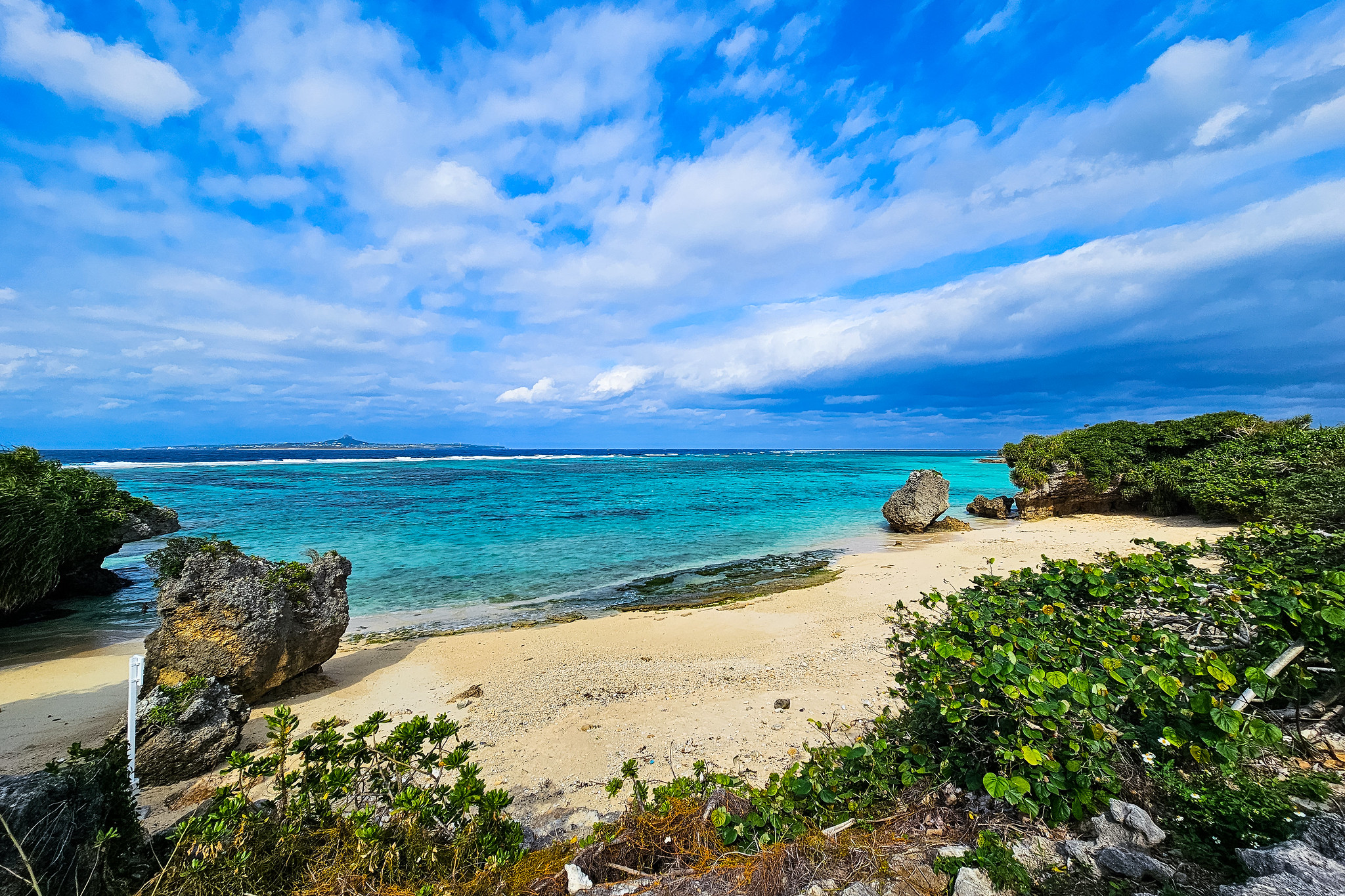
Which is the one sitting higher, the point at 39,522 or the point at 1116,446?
the point at 39,522

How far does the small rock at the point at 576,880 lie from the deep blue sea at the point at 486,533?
1052 centimetres

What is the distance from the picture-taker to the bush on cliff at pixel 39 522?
32.8 ft

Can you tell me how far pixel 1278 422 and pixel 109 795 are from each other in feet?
103

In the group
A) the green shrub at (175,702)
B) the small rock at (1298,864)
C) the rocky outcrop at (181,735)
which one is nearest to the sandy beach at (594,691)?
the rocky outcrop at (181,735)

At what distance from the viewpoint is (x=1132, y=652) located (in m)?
3.23

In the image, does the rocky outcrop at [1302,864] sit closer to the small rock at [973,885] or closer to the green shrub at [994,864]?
the green shrub at [994,864]

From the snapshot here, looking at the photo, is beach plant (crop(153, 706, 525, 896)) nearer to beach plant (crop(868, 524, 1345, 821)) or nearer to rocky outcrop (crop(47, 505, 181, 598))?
beach plant (crop(868, 524, 1345, 821))

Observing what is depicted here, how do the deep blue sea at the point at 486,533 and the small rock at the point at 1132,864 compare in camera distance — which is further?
the deep blue sea at the point at 486,533

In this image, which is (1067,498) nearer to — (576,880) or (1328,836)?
(1328,836)

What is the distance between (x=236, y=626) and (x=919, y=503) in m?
24.7

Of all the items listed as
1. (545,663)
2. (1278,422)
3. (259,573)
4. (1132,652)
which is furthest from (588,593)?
(1278,422)

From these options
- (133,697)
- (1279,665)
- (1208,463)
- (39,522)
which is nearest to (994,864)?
(1279,665)

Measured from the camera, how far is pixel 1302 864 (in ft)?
6.32

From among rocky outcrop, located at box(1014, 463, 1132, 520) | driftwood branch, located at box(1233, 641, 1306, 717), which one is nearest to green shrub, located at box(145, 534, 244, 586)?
driftwood branch, located at box(1233, 641, 1306, 717)
